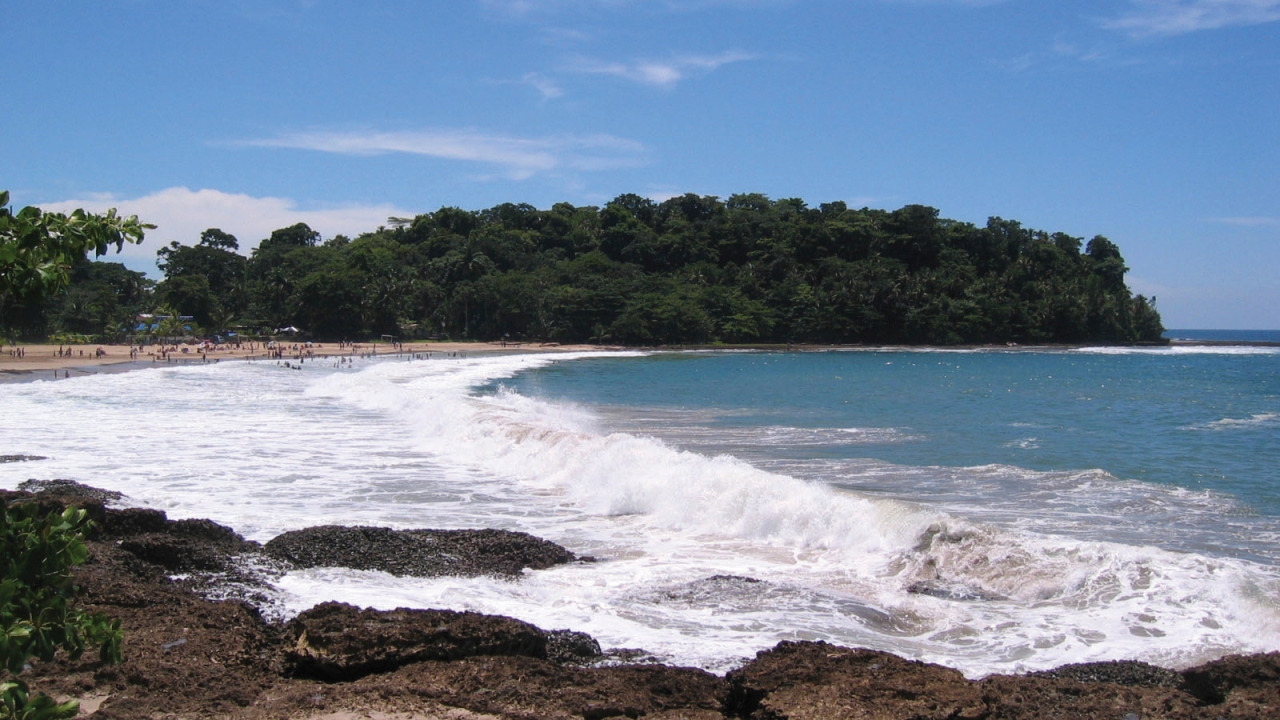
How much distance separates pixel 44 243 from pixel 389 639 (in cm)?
374

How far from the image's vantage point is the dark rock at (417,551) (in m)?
9.16

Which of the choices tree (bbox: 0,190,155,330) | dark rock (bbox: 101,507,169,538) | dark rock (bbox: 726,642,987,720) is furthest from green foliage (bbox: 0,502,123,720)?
dark rock (bbox: 101,507,169,538)

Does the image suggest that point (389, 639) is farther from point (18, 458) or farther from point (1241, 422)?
point (1241, 422)

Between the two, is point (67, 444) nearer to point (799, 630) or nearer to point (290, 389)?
point (799, 630)

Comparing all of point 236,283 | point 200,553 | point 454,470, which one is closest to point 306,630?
point 200,553

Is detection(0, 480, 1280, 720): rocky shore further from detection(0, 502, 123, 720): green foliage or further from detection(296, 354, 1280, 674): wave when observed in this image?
detection(0, 502, 123, 720): green foliage

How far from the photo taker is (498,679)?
5.54 m

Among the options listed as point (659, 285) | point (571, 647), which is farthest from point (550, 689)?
point (659, 285)

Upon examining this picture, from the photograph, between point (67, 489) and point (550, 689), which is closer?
point (550, 689)

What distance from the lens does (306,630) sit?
19.7 feet

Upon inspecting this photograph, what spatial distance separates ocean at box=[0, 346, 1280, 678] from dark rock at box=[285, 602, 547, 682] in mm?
1306

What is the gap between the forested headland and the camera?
93.3 meters

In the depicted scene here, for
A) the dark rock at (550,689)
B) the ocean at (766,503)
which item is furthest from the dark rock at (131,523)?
the dark rock at (550,689)

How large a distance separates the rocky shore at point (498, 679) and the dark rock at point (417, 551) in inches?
89.9
